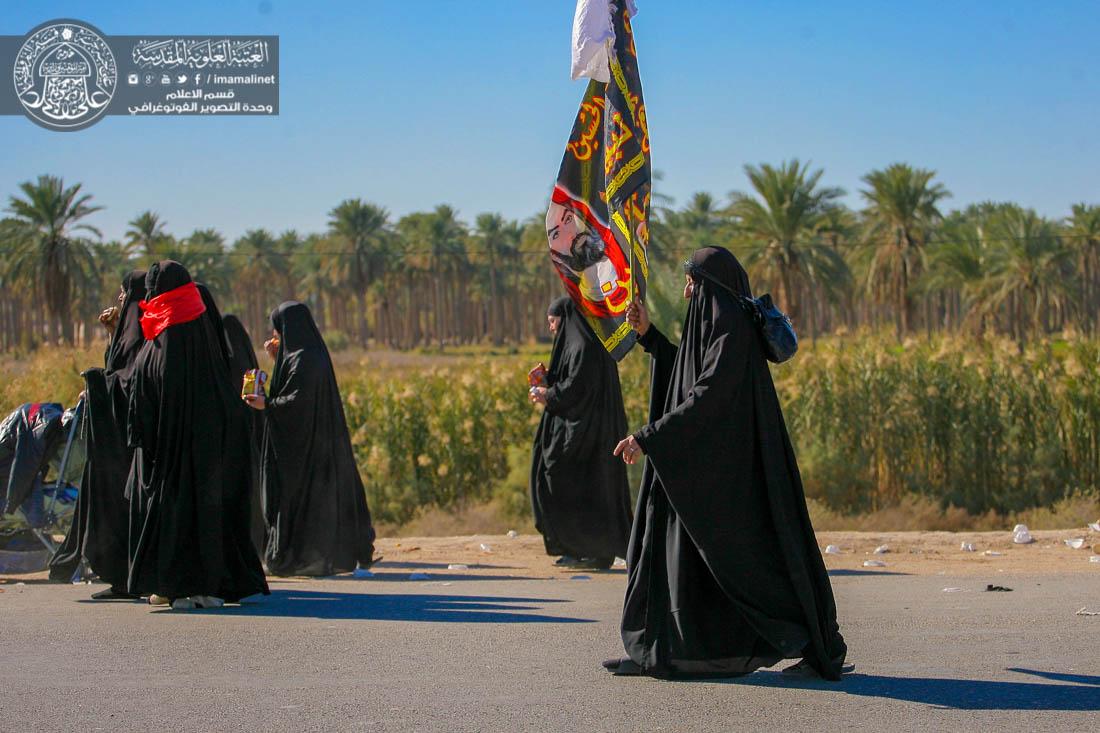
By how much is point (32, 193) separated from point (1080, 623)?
41507 millimetres

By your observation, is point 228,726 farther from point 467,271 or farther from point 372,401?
point 467,271

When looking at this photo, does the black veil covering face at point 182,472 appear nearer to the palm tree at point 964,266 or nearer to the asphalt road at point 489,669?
the asphalt road at point 489,669

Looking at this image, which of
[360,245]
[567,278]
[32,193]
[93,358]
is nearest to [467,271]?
[360,245]

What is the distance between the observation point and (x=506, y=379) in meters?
16.5

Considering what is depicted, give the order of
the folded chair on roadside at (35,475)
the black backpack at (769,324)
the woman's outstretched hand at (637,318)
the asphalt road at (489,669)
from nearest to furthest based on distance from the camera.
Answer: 1. the asphalt road at (489,669)
2. the black backpack at (769,324)
3. the woman's outstretched hand at (637,318)
4. the folded chair on roadside at (35,475)

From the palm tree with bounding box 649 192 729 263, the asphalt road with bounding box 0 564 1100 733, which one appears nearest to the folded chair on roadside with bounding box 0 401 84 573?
the asphalt road with bounding box 0 564 1100 733

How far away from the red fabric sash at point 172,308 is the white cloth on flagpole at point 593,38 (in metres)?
2.88

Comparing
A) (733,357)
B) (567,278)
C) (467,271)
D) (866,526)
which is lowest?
(866,526)

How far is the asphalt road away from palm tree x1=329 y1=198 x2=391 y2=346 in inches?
2076

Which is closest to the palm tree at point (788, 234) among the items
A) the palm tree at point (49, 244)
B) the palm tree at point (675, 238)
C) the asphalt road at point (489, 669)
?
the palm tree at point (675, 238)

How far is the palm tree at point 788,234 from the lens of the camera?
43.5 meters

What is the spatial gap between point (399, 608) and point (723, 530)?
10.7 feet

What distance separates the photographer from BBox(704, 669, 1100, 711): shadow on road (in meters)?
5.26

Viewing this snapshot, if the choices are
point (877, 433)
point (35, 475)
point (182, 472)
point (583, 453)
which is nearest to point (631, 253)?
point (182, 472)
